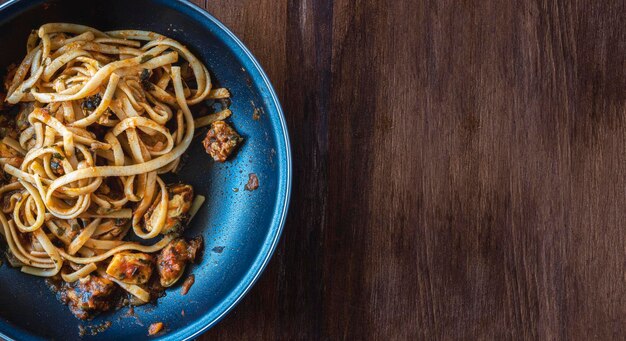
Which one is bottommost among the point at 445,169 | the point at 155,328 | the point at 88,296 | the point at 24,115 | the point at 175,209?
the point at 155,328

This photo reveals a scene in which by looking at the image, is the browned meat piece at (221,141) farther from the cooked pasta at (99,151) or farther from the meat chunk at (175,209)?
the meat chunk at (175,209)

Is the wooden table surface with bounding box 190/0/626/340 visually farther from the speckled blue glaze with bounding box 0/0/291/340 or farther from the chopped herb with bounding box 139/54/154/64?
the chopped herb with bounding box 139/54/154/64

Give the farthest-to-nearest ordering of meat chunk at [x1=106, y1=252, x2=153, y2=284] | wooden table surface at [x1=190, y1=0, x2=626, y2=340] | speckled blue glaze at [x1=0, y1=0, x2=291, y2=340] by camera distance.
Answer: wooden table surface at [x1=190, y1=0, x2=626, y2=340], meat chunk at [x1=106, y1=252, x2=153, y2=284], speckled blue glaze at [x1=0, y1=0, x2=291, y2=340]

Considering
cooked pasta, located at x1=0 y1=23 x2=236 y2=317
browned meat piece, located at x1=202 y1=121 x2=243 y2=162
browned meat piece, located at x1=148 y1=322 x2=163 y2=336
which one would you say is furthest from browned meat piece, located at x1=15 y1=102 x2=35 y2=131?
browned meat piece, located at x1=148 y1=322 x2=163 y2=336

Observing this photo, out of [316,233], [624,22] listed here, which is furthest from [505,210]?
[624,22]

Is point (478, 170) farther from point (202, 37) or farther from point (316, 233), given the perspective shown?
point (202, 37)

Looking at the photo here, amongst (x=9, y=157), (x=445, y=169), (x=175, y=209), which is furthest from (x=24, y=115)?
(x=445, y=169)

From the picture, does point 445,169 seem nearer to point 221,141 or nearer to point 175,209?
point 221,141
